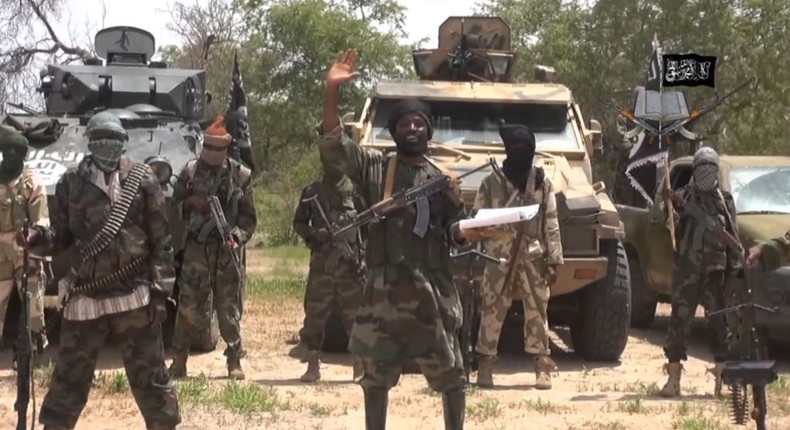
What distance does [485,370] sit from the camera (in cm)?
855

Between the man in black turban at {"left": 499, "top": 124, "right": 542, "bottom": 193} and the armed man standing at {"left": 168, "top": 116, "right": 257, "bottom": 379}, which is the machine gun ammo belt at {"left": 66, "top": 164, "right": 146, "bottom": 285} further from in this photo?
the man in black turban at {"left": 499, "top": 124, "right": 542, "bottom": 193}

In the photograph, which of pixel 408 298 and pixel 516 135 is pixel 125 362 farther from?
pixel 516 135

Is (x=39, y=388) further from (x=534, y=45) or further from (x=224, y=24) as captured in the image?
(x=224, y=24)

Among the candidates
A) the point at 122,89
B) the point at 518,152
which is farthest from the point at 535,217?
the point at 122,89

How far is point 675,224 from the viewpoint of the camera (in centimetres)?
844

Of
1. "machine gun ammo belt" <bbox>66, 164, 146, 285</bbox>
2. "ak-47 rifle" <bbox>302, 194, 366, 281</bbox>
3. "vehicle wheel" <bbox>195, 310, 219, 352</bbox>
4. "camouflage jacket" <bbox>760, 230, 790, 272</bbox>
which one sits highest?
"machine gun ammo belt" <bbox>66, 164, 146, 285</bbox>

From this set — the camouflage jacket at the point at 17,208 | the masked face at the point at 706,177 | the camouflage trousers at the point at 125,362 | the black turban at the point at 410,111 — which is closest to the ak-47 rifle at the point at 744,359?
the masked face at the point at 706,177

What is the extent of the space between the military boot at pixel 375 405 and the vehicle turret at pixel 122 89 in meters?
5.90

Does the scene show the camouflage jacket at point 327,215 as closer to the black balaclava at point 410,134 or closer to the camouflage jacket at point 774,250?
the black balaclava at point 410,134

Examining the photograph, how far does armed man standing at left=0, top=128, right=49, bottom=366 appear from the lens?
8312mm

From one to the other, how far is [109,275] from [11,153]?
2.69 meters

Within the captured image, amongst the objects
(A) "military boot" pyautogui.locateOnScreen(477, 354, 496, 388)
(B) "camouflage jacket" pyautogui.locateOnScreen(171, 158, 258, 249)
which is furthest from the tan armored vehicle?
(B) "camouflage jacket" pyautogui.locateOnScreen(171, 158, 258, 249)

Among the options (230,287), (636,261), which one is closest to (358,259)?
(230,287)

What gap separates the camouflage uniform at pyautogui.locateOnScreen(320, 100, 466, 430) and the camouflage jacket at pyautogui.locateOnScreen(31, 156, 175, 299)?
0.90m
